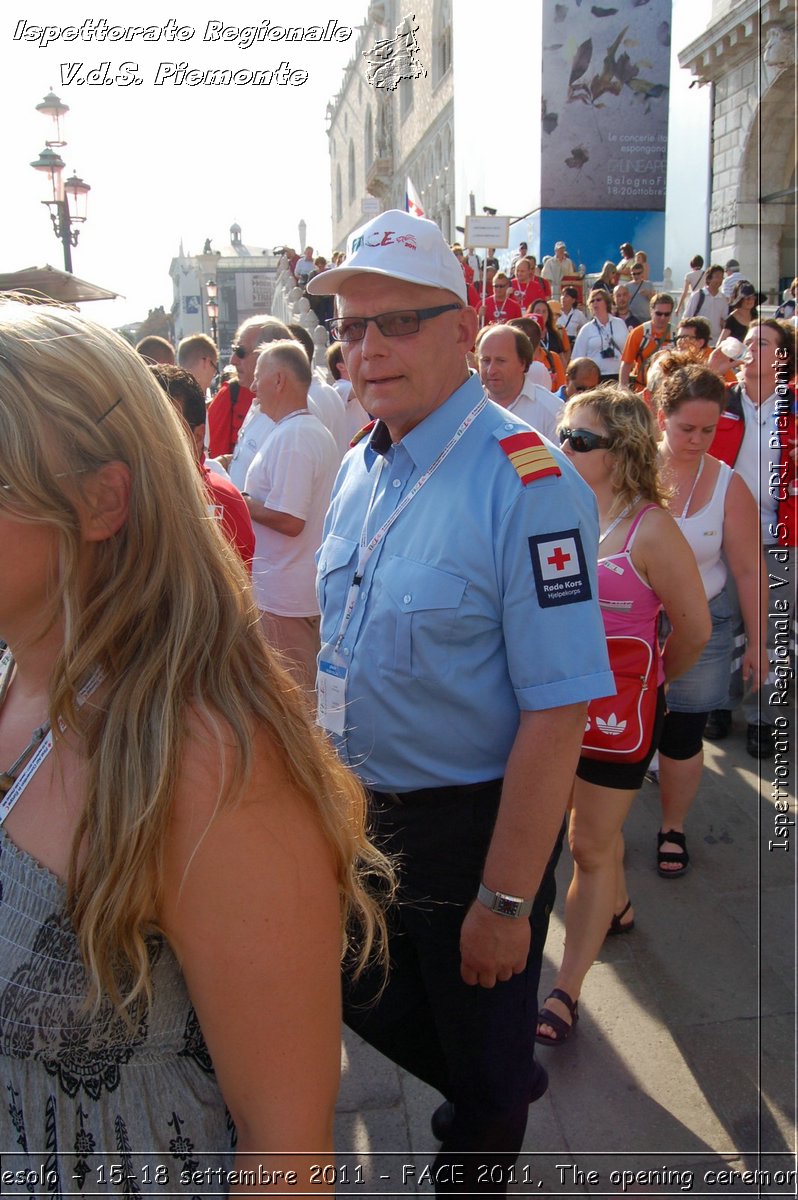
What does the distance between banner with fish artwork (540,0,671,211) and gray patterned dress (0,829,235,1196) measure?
24901mm

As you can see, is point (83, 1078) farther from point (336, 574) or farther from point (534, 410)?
point (534, 410)

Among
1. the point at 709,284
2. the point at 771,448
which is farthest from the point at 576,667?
the point at 709,284

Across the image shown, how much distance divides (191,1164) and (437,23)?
150 feet

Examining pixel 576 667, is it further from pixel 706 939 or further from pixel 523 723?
Answer: pixel 706 939

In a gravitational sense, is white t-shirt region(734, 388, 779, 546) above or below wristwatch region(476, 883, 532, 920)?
above

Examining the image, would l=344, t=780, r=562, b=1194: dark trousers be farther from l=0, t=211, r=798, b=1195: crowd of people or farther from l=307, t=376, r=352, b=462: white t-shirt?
l=307, t=376, r=352, b=462: white t-shirt

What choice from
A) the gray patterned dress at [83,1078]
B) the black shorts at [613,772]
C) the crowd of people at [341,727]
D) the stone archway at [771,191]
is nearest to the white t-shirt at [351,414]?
the crowd of people at [341,727]

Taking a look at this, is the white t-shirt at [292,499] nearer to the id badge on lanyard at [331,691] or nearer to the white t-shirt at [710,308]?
the id badge on lanyard at [331,691]

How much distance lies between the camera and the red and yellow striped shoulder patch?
5.87 ft

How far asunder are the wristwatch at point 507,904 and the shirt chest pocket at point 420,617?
17.4 inches

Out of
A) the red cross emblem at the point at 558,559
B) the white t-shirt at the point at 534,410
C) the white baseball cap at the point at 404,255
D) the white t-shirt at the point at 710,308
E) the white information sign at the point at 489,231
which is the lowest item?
the red cross emblem at the point at 558,559

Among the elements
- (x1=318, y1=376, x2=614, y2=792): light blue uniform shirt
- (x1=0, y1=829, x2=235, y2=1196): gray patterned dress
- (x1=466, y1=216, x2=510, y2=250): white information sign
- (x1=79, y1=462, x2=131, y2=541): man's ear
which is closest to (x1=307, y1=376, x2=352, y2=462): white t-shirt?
Result: (x1=318, y1=376, x2=614, y2=792): light blue uniform shirt

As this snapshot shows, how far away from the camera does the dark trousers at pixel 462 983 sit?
187cm

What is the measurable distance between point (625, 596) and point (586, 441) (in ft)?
1.60
